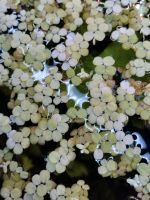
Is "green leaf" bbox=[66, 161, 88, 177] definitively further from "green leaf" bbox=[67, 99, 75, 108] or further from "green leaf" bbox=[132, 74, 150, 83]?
"green leaf" bbox=[132, 74, 150, 83]

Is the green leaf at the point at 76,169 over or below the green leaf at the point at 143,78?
below

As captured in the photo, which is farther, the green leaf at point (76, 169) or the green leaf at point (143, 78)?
the green leaf at point (143, 78)

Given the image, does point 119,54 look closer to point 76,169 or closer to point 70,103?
point 70,103

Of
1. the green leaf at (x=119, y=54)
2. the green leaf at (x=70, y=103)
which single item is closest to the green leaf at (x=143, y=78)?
the green leaf at (x=119, y=54)

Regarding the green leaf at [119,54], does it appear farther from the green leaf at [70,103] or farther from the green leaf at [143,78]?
the green leaf at [70,103]

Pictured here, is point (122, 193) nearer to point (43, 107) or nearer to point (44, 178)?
point (44, 178)

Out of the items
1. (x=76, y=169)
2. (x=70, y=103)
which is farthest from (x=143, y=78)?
(x=76, y=169)
